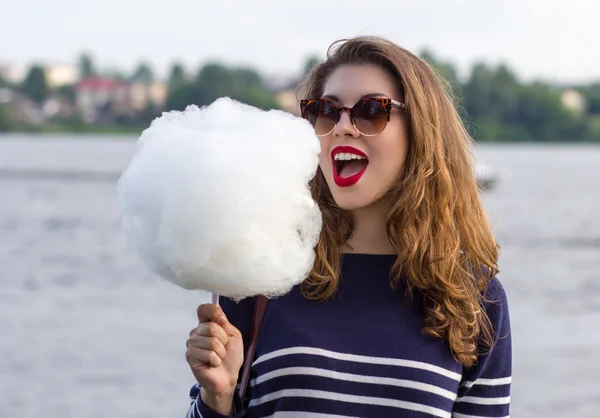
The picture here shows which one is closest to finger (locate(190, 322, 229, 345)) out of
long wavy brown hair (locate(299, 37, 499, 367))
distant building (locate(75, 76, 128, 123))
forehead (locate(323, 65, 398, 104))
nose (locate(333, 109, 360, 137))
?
long wavy brown hair (locate(299, 37, 499, 367))

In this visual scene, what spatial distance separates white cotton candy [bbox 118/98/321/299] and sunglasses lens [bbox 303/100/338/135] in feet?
0.68

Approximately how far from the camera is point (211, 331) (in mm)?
2314

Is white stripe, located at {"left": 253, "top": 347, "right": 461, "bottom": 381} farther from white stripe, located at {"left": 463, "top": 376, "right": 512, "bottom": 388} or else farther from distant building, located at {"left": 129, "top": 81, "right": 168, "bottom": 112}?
distant building, located at {"left": 129, "top": 81, "right": 168, "bottom": 112}

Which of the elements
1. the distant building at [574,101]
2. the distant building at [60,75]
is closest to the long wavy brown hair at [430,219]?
the distant building at [574,101]

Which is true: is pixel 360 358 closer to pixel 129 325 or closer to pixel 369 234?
pixel 369 234

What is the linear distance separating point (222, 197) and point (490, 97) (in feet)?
259

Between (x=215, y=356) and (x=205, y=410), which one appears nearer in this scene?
(x=215, y=356)

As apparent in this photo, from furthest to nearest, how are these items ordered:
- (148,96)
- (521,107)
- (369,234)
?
(148,96)
(521,107)
(369,234)

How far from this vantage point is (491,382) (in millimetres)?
2527

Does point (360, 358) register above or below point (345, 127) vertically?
below

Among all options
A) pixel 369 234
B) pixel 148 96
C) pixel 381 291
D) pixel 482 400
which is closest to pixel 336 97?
pixel 369 234

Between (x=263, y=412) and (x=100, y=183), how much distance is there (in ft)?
147

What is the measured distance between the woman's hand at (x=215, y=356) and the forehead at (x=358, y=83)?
0.74 meters

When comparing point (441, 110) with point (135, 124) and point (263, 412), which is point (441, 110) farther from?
point (135, 124)
